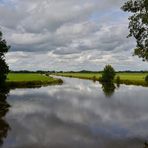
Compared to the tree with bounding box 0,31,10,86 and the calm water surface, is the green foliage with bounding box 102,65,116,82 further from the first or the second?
the calm water surface

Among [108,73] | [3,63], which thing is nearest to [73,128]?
[3,63]

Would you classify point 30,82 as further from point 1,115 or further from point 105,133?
point 105,133

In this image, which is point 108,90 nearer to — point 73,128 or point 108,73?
point 108,73

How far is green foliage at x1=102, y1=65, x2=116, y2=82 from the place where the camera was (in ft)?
357

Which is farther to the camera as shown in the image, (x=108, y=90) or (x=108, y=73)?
(x=108, y=73)

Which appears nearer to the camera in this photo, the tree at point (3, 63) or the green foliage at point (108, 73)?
the tree at point (3, 63)

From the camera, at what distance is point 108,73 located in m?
112

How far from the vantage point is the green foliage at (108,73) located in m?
109

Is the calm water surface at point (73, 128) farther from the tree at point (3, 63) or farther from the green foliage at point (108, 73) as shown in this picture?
the green foliage at point (108, 73)

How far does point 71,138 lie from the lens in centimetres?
2422

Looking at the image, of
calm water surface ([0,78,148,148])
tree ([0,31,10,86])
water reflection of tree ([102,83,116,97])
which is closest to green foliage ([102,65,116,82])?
water reflection of tree ([102,83,116,97])

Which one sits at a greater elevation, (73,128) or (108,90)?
(108,90)

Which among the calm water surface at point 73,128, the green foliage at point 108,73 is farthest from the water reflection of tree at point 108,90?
the calm water surface at point 73,128

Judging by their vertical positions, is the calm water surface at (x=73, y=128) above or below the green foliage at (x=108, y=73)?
below
